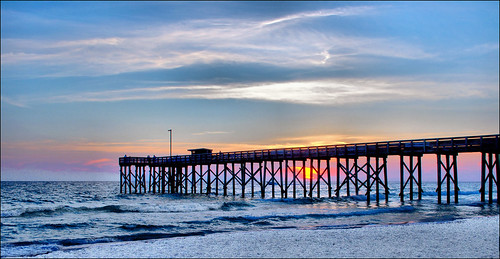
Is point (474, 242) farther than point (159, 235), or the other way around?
point (159, 235)

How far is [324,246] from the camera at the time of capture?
14.2m

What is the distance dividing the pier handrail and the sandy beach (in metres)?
9.80

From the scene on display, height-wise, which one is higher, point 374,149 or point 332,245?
point 374,149

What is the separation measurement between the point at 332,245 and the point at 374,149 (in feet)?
62.0

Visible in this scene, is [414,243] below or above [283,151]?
below

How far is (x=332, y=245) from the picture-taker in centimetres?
1435

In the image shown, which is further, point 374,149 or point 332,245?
point 374,149

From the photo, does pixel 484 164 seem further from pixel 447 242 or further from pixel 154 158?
pixel 154 158

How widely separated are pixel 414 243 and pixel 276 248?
4513 mm

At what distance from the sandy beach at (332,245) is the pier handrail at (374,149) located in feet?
32.2

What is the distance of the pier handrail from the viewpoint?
87.1 feet

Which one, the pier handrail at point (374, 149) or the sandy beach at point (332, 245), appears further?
the pier handrail at point (374, 149)

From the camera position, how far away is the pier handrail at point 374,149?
87.1ft

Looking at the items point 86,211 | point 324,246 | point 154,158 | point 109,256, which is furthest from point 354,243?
point 154,158
